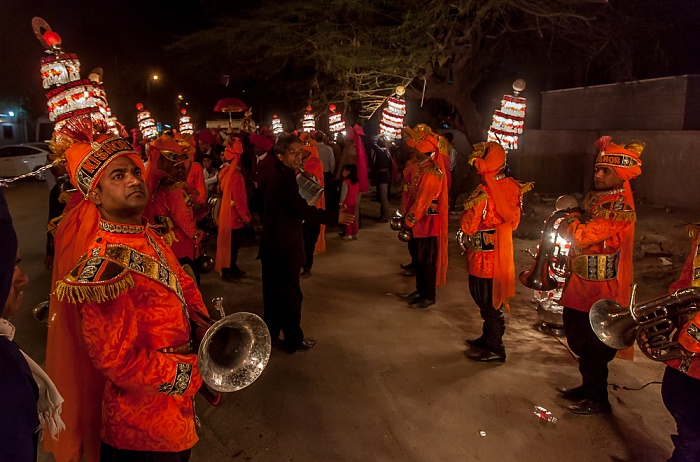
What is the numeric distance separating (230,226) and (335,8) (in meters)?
6.61

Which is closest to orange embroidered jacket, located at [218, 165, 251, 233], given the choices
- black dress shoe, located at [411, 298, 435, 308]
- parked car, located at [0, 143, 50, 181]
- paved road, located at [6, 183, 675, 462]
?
paved road, located at [6, 183, 675, 462]

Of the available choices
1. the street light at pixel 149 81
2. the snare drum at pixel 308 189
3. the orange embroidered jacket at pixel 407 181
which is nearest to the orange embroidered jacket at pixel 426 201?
the orange embroidered jacket at pixel 407 181

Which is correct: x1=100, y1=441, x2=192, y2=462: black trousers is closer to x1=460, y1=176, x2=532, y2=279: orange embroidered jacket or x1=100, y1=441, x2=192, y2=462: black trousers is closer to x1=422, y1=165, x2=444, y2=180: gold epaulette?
x1=460, y1=176, x2=532, y2=279: orange embroidered jacket

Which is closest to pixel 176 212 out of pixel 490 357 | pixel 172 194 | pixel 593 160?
pixel 172 194

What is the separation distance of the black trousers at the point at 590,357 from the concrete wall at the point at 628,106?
29.7 feet

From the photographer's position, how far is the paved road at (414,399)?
3.45 meters

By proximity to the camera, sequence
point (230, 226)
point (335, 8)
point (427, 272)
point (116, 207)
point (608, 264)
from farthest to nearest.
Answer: point (335, 8)
point (230, 226)
point (427, 272)
point (608, 264)
point (116, 207)

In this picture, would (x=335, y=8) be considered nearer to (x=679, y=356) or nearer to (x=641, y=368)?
(x=641, y=368)

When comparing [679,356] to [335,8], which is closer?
[679,356]

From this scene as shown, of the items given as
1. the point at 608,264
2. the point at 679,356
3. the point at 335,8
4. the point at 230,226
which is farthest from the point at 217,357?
the point at 335,8

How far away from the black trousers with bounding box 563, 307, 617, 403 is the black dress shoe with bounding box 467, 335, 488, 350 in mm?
1081

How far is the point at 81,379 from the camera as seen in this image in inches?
87.1

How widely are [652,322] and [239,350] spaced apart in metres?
2.13

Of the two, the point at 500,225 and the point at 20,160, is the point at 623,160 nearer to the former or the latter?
the point at 500,225
